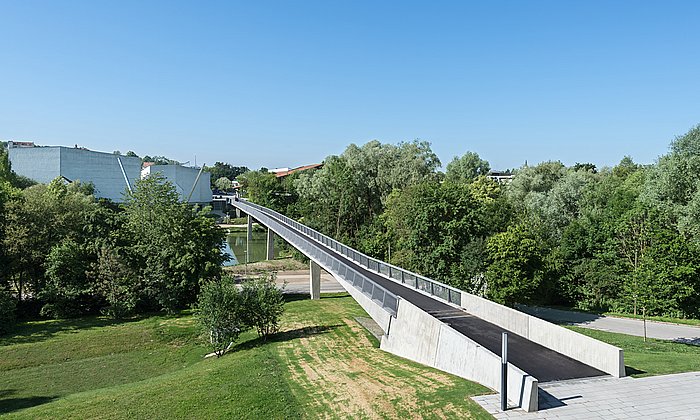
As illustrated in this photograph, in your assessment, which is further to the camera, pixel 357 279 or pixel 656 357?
pixel 357 279

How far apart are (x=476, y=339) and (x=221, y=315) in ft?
38.9

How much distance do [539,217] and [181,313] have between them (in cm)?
3117

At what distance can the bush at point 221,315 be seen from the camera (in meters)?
22.0

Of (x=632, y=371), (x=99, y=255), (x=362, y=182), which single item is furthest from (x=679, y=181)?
(x=99, y=255)

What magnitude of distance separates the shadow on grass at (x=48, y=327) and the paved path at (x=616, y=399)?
2559 cm

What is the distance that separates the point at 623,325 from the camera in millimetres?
26969

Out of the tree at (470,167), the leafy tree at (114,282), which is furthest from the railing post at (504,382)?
the tree at (470,167)

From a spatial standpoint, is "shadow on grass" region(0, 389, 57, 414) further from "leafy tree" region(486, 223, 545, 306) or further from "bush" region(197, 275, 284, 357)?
"leafy tree" region(486, 223, 545, 306)

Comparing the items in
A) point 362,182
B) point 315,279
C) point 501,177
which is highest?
point 501,177

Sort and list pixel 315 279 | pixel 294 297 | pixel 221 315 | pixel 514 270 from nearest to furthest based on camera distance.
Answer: pixel 221 315 < pixel 514 270 < pixel 315 279 < pixel 294 297

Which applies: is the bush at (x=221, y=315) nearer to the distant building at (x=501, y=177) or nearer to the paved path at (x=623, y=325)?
the paved path at (x=623, y=325)

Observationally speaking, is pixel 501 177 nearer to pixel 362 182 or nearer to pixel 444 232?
pixel 362 182

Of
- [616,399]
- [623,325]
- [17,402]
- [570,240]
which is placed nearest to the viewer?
[616,399]

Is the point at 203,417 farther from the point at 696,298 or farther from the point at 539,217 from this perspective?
the point at 539,217
